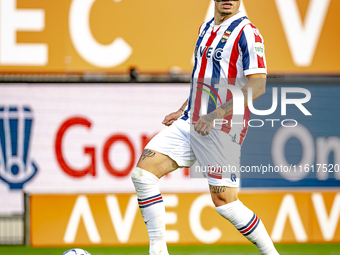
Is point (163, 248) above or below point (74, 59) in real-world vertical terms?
below

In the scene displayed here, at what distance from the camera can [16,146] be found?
4.66 metres

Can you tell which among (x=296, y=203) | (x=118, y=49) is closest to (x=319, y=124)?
(x=296, y=203)

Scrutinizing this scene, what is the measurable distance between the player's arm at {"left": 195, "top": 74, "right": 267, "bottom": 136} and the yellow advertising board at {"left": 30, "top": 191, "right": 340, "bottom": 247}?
6.47 ft

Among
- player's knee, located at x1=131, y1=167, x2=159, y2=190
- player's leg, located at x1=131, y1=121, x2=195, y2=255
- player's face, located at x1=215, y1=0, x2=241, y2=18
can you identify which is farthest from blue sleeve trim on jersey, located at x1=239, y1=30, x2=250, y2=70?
player's knee, located at x1=131, y1=167, x2=159, y2=190

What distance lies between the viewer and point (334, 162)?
4.75 metres

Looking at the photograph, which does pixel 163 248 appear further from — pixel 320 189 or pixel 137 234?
pixel 320 189

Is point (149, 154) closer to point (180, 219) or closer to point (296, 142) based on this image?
point (180, 219)

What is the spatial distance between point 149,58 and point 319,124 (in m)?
1.70

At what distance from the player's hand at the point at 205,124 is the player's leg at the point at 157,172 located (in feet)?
0.72

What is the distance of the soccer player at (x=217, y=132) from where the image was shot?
284 centimetres

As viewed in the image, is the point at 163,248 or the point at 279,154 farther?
the point at 279,154

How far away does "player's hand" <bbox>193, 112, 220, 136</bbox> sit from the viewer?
2797mm

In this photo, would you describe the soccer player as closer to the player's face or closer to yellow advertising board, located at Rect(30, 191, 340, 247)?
the player's face

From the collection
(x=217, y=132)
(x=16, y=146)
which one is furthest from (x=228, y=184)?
(x=16, y=146)
